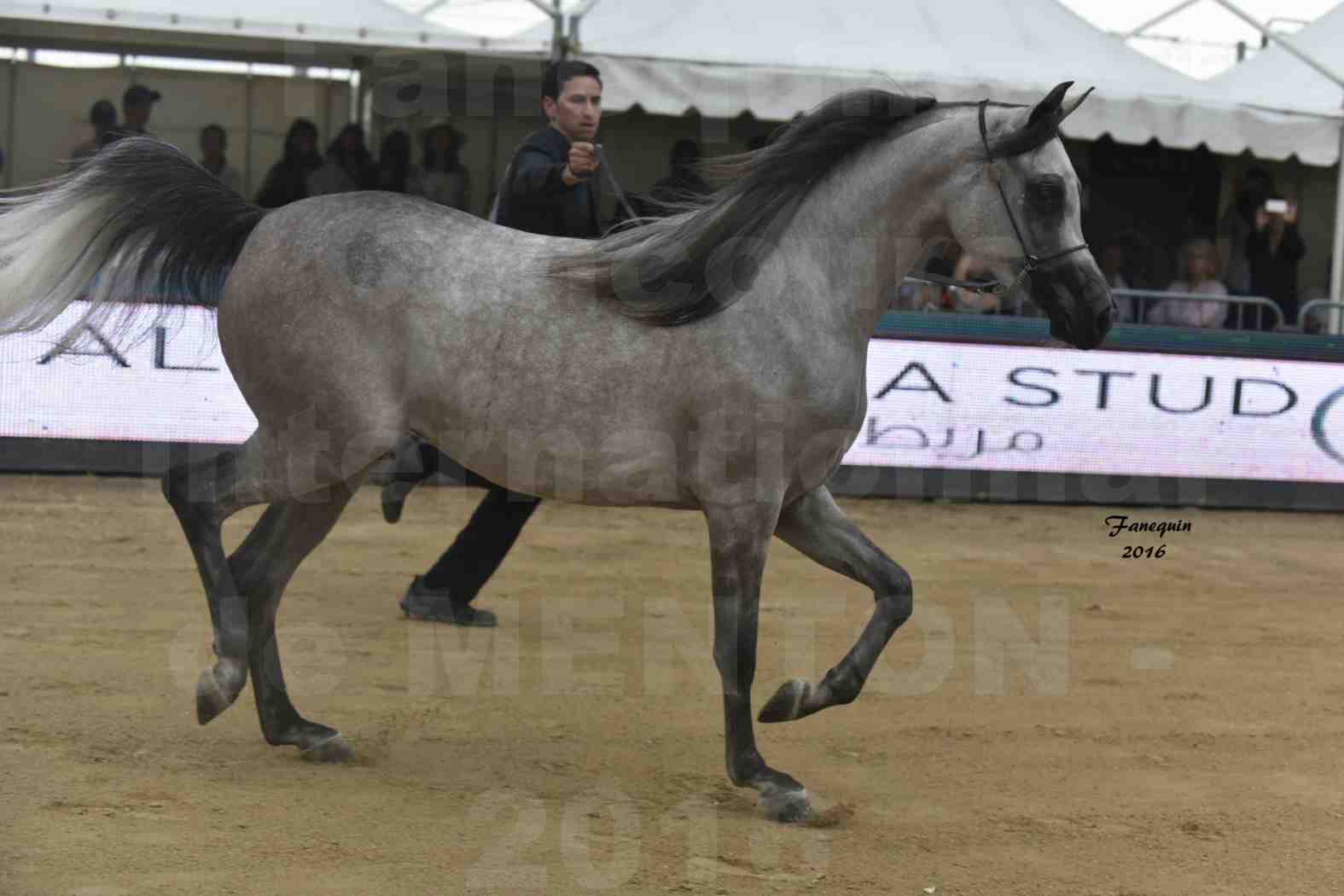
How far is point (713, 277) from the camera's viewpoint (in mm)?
4266

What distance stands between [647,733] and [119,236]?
7.31 ft

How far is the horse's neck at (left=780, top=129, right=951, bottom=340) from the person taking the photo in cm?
431

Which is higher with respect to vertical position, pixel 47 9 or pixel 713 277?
pixel 47 9

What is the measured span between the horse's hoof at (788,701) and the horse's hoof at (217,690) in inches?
58.3

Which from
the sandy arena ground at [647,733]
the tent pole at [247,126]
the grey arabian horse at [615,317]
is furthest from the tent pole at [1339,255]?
the tent pole at [247,126]

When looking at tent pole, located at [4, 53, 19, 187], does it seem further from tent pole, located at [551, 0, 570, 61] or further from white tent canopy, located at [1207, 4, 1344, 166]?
white tent canopy, located at [1207, 4, 1344, 166]

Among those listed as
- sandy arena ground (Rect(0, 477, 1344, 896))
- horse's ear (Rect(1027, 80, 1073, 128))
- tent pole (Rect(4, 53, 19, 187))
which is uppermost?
tent pole (Rect(4, 53, 19, 187))

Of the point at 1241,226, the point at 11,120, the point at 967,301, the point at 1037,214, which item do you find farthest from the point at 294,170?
the point at 1241,226

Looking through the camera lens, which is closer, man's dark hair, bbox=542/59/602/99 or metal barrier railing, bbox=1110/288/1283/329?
man's dark hair, bbox=542/59/602/99

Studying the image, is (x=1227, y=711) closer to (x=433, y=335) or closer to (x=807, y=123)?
(x=807, y=123)

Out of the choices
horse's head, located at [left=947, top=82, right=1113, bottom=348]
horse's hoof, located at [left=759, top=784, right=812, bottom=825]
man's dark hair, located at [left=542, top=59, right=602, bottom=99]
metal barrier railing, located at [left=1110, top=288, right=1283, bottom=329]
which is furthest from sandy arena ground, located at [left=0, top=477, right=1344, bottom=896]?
metal barrier railing, located at [left=1110, top=288, right=1283, bottom=329]

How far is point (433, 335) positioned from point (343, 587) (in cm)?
313

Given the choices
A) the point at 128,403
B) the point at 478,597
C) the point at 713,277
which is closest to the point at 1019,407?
the point at 478,597

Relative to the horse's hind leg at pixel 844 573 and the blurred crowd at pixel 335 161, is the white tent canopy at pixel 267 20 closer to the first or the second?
the blurred crowd at pixel 335 161
